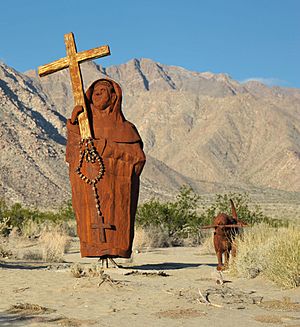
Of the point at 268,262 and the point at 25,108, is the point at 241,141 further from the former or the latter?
the point at 268,262

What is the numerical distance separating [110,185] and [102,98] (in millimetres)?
1802

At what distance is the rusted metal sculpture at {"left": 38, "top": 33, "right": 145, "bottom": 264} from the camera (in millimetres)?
13039

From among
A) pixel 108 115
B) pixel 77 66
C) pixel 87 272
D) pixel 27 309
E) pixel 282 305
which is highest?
pixel 77 66

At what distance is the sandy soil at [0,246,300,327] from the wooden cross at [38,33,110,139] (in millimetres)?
3091

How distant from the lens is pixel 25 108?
81000 millimetres

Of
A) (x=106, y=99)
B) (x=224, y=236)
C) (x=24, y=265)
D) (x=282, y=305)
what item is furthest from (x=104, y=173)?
(x=24, y=265)

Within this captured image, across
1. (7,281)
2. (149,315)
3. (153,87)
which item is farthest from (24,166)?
(153,87)

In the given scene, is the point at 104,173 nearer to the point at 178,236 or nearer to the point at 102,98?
the point at 102,98

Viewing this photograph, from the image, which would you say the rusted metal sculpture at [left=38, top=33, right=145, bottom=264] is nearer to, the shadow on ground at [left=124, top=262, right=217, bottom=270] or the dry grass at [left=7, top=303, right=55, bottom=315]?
the dry grass at [left=7, top=303, right=55, bottom=315]

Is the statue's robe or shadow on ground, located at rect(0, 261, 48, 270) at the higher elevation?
the statue's robe

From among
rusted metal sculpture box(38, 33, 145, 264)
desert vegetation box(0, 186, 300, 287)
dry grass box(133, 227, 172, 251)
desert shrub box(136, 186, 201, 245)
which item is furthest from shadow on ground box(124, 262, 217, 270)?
desert shrub box(136, 186, 201, 245)

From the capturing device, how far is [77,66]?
13555 millimetres

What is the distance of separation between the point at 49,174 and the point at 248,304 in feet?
183

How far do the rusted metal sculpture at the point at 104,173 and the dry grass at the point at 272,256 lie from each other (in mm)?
2763
